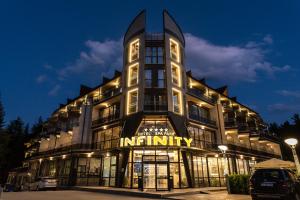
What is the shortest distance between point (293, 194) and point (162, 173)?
1416 centimetres

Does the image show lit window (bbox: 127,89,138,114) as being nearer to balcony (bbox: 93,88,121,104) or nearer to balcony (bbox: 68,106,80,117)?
balcony (bbox: 93,88,121,104)

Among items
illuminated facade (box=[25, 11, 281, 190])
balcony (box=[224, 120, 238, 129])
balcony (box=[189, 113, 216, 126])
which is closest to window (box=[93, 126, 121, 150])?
illuminated facade (box=[25, 11, 281, 190])

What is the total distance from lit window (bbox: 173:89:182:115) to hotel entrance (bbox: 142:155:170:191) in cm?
622

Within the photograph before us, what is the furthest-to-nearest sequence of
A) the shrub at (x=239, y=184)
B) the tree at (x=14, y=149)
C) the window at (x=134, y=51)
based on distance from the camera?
the tree at (x=14, y=149) → the window at (x=134, y=51) → the shrub at (x=239, y=184)

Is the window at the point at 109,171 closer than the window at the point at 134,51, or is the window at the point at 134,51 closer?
the window at the point at 109,171

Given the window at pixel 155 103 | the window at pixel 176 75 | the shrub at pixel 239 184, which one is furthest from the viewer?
the window at pixel 176 75

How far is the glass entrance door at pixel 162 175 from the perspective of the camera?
23219mm

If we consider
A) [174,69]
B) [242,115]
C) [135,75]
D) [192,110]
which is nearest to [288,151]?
[242,115]

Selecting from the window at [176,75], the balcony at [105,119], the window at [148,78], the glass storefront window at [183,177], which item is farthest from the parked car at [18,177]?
the window at [176,75]

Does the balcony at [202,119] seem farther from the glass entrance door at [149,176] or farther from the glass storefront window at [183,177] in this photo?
the glass entrance door at [149,176]

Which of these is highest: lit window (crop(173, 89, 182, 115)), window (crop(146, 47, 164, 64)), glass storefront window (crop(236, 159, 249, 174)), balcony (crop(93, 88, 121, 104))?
window (crop(146, 47, 164, 64))

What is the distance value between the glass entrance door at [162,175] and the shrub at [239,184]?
652 cm

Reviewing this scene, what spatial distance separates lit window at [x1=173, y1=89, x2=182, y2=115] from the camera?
91.0ft

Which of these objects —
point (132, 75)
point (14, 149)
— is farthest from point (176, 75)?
point (14, 149)
